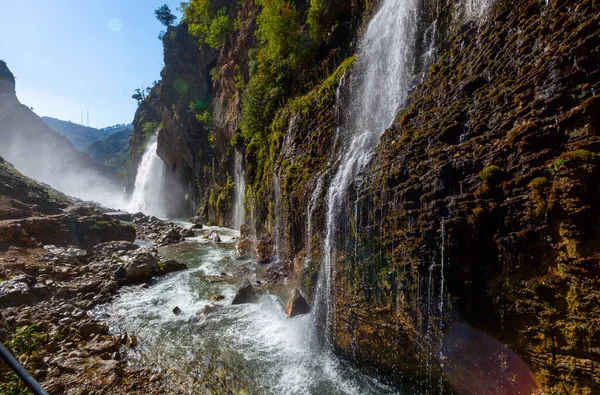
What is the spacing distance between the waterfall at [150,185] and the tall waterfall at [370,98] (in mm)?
42350

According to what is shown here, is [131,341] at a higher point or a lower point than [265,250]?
lower

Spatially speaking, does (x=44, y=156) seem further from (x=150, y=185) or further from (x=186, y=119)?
(x=186, y=119)

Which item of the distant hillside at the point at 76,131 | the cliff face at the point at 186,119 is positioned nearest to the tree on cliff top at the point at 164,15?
the cliff face at the point at 186,119

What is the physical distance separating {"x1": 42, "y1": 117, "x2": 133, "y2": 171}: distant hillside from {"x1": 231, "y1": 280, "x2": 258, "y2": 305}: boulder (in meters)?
96.4

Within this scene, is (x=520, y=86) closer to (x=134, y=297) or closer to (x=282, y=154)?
(x=282, y=154)

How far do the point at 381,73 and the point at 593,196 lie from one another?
23.1 ft

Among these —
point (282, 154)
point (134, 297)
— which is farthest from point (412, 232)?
point (134, 297)

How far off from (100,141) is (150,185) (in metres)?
103

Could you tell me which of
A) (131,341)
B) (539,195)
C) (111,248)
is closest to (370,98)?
(539,195)

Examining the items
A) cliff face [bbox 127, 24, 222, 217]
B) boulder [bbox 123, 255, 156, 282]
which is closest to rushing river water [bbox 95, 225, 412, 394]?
boulder [bbox 123, 255, 156, 282]

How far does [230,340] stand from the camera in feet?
24.6

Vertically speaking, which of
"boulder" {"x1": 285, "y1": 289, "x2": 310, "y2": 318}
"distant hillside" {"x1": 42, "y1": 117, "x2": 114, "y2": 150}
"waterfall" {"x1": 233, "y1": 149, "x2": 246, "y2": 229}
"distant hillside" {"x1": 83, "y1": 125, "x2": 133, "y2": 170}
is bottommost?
"boulder" {"x1": 285, "y1": 289, "x2": 310, "y2": 318}

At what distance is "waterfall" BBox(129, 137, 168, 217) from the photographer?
46244 millimetres

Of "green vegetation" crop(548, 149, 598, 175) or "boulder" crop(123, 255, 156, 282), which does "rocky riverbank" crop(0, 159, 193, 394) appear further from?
"green vegetation" crop(548, 149, 598, 175)
